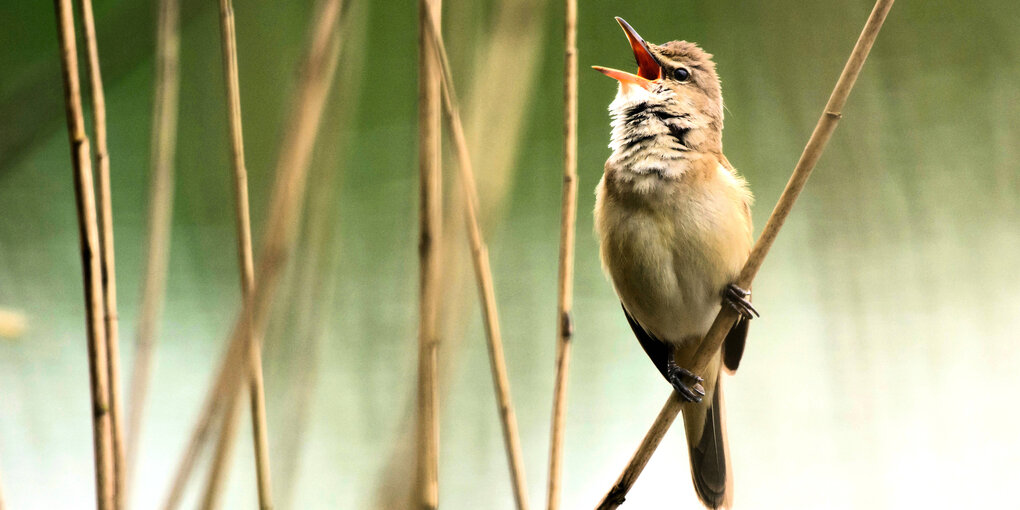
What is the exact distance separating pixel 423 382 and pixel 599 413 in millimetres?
1900

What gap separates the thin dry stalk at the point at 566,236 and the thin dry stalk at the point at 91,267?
1.77 ft

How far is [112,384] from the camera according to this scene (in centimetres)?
86

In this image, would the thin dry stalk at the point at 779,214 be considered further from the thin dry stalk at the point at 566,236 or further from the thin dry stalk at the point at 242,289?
the thin dry stalk at the point at 242,289

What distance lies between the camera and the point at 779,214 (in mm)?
1069

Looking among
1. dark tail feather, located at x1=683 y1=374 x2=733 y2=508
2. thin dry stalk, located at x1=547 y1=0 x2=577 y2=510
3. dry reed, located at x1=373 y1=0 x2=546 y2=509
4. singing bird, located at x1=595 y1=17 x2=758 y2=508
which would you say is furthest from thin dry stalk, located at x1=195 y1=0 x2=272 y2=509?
dark tail feather, located at x1=683 y1=374 x2=733 y2=508

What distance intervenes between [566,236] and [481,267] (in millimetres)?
183

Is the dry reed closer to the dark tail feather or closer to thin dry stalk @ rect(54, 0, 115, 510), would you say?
thin dry stalk @ rect(54, 0, 115, 510)

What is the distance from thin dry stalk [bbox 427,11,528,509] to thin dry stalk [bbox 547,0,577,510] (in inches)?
3.3

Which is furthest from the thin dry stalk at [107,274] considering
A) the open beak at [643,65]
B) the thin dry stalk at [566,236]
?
the open beak at [643,65]

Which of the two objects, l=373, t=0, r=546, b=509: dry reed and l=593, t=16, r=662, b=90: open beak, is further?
l=593, t=16, r=662, b=90: open beak

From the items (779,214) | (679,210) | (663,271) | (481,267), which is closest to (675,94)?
(679,210)

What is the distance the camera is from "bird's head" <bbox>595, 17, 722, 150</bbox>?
1.76m

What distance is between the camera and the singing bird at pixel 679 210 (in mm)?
1713

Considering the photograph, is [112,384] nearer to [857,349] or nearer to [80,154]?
[80,154]
